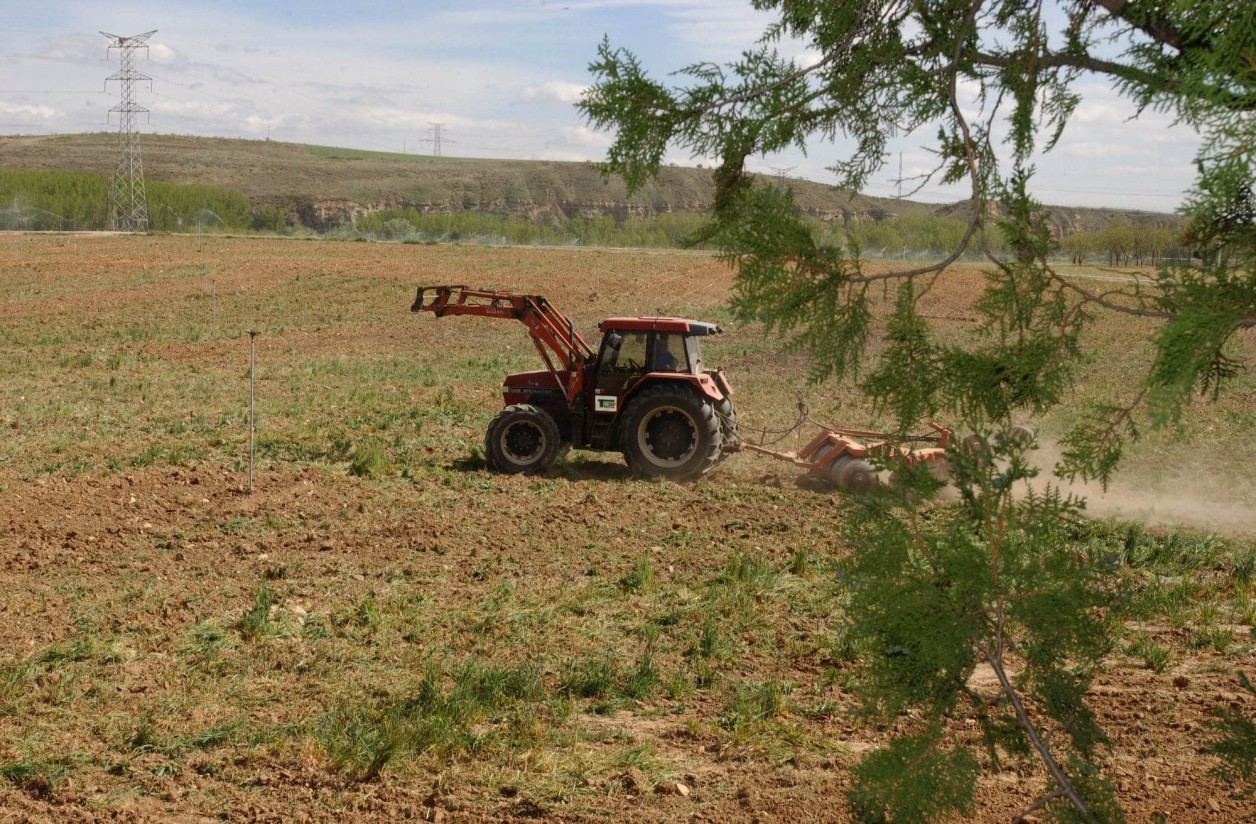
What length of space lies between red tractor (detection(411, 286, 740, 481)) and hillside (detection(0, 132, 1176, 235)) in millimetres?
90701

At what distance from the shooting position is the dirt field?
230 inches

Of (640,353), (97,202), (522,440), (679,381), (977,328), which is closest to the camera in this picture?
(977,328)

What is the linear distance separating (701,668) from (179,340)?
20032 mm

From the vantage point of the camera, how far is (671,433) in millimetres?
13023

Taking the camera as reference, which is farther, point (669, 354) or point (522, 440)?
point (522, 440)

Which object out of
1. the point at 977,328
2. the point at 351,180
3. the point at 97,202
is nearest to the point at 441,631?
the point at 977,328

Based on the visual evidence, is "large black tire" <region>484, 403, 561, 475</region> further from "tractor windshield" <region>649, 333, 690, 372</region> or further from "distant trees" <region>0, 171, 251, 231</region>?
"distant trees" <region>0, 171, 251, 231</region>

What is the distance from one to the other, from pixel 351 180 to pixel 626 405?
109368mm

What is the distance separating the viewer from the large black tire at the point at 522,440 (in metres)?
13.1

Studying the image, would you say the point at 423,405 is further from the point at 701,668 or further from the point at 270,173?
the point at 270,173

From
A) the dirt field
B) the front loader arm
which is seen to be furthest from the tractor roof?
the dirt field

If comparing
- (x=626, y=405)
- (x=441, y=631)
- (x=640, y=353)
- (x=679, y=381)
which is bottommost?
(x=441, y=631)

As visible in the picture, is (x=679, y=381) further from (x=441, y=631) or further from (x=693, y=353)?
(x=441, y=631)

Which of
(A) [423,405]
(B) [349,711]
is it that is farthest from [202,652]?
(A) [423,405]
